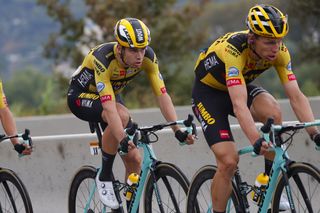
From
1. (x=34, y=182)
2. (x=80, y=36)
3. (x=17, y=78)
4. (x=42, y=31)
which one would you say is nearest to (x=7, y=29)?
(x=42, y=31)

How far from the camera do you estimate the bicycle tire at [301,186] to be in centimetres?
631

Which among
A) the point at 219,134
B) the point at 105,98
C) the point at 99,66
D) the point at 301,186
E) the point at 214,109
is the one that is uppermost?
the point at 99,66

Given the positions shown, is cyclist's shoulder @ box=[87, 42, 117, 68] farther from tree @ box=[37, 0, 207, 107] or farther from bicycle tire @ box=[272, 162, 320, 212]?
tree @ box=[37, 0, 207, 107]

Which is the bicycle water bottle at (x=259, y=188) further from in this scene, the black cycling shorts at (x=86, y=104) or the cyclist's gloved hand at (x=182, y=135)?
the black cycling shorts at (x=86, y=104)

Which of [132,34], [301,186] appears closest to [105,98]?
[132,34]

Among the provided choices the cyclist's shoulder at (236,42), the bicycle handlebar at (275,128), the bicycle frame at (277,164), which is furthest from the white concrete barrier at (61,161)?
the bicycle handlebar at (275,128)

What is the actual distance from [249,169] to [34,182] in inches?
112

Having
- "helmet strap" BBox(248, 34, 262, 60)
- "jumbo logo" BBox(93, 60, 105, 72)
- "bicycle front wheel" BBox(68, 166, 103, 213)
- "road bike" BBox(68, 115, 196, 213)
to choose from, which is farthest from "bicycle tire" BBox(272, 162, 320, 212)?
"bicycle front wheel" BBox(68, 166, 103, 213)

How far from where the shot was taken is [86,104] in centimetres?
831

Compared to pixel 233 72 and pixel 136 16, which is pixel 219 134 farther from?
pixel 136 16

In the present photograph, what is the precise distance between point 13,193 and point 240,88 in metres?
3.01

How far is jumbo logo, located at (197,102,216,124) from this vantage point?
281 inches

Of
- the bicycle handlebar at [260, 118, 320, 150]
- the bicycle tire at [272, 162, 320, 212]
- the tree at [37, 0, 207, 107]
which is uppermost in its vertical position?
the tree at [37, 0, 207, 107]

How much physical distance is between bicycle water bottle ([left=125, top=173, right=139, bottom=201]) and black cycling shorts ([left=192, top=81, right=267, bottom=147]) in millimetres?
918
